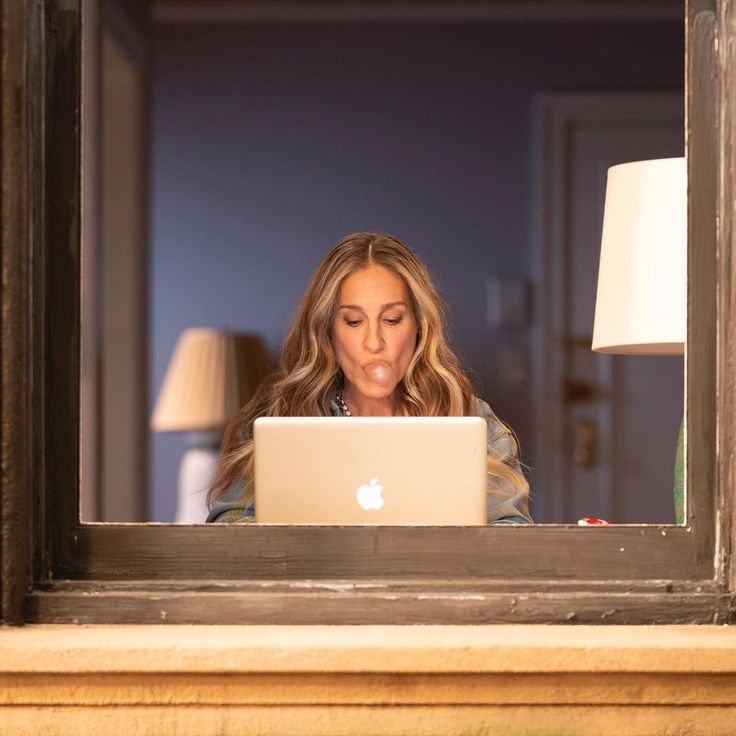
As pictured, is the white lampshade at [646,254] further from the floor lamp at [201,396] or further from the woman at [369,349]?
the floor lamp at [201,396]

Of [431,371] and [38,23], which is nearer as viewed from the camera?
[38,23]

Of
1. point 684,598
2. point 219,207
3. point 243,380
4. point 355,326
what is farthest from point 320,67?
point 684,598

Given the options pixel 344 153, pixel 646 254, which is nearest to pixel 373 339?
pixel 646 254

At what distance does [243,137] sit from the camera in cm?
430

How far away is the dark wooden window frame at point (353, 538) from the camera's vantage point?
1.04 metres

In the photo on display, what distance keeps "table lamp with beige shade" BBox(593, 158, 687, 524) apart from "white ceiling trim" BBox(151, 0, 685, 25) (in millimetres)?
2848

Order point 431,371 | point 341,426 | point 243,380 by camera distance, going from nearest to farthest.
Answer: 1. point 341,426
2. point 431,371
3. point 243,380

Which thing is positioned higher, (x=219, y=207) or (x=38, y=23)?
(x=219, y=207)

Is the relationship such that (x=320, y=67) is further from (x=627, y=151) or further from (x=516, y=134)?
(x=627, y=151)

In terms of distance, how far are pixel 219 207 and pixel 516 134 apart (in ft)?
3.86

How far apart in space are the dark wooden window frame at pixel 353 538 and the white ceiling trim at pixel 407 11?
334 centimetres

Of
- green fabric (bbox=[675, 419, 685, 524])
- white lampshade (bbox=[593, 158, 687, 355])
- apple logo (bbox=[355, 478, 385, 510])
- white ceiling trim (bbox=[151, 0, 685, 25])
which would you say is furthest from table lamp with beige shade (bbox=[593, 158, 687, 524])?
white ceiling trim (bbox=[151, 0, 685, 25])

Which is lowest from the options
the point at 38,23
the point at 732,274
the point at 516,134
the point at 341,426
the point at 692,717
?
the point at 692,717

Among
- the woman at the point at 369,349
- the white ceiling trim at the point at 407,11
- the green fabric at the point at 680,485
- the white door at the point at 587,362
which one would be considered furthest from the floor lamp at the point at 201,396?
the green fabric at the point at 680,485
